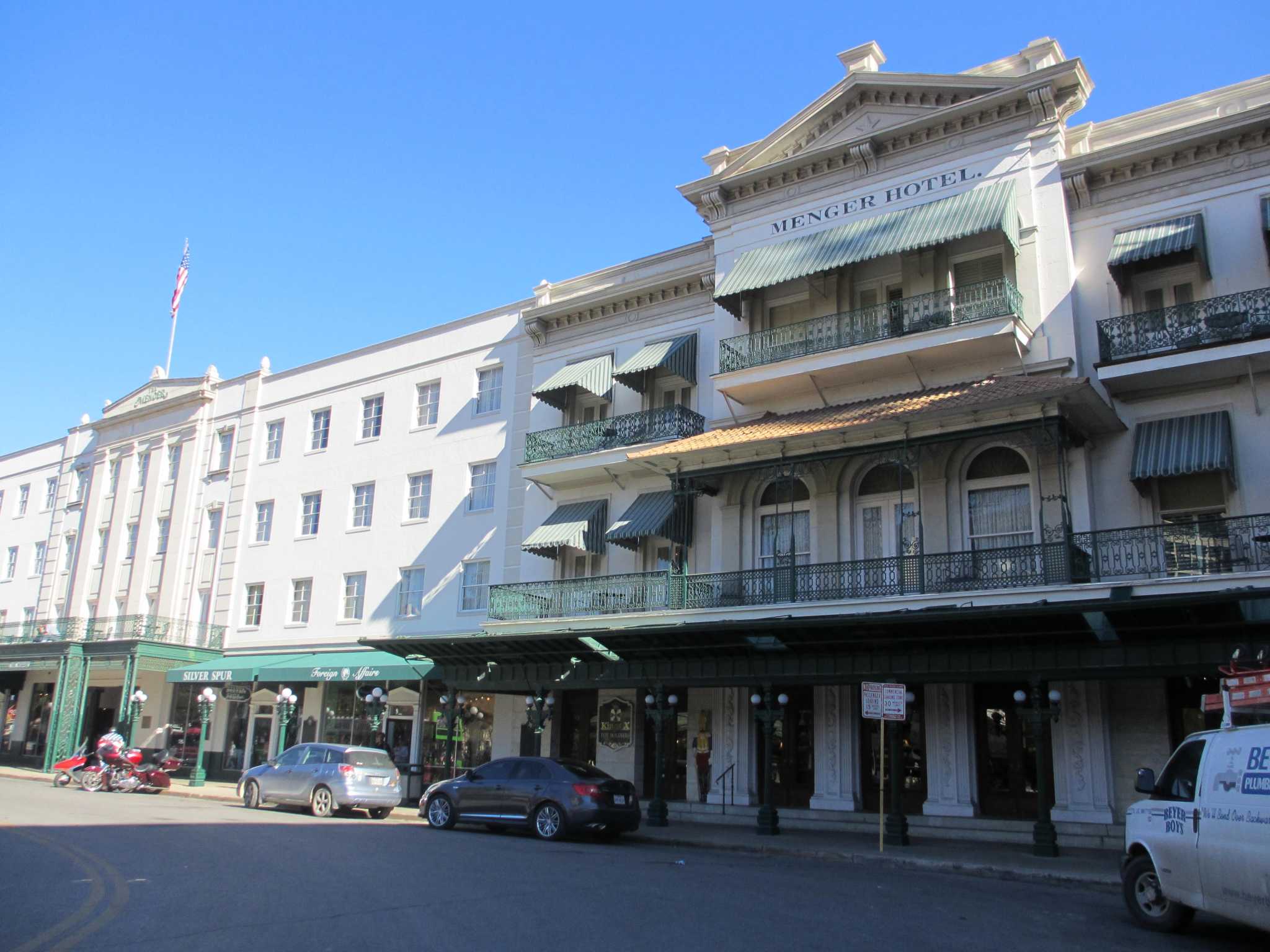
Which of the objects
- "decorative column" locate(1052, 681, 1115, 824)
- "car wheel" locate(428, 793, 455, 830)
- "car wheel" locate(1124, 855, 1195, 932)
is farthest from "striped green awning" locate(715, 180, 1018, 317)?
"car wheel" locate(1124, 855, 1195, 932)

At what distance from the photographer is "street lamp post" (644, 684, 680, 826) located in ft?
66.6

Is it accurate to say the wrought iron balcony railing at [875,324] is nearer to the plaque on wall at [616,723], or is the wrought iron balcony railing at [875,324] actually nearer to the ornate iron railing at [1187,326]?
the ornate iron railing at [1187,326]

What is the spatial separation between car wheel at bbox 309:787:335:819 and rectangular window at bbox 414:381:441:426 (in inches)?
504

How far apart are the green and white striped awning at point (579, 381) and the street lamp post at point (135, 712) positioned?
1667cm

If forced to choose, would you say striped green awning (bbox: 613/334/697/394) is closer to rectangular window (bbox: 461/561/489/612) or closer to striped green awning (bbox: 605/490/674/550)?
striped green awning (bbox: 605/490/674/550)

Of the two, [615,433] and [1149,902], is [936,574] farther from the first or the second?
[1149,902]

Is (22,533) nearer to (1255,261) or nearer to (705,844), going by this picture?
(705,844)

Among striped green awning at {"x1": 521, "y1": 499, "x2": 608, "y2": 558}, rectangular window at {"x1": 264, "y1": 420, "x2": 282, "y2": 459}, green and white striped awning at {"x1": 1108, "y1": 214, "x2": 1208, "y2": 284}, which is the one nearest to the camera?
green and white striped awning at {"x1": 1108, "y1": 214, "x2": 1208, "y2": 284}

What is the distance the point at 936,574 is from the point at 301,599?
70.3 feet

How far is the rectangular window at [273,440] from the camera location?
3559cm

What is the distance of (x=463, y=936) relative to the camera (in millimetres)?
8523

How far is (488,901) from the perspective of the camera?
1027 centimetres

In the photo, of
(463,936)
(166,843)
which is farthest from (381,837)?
(463,936)

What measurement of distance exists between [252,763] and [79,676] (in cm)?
816
